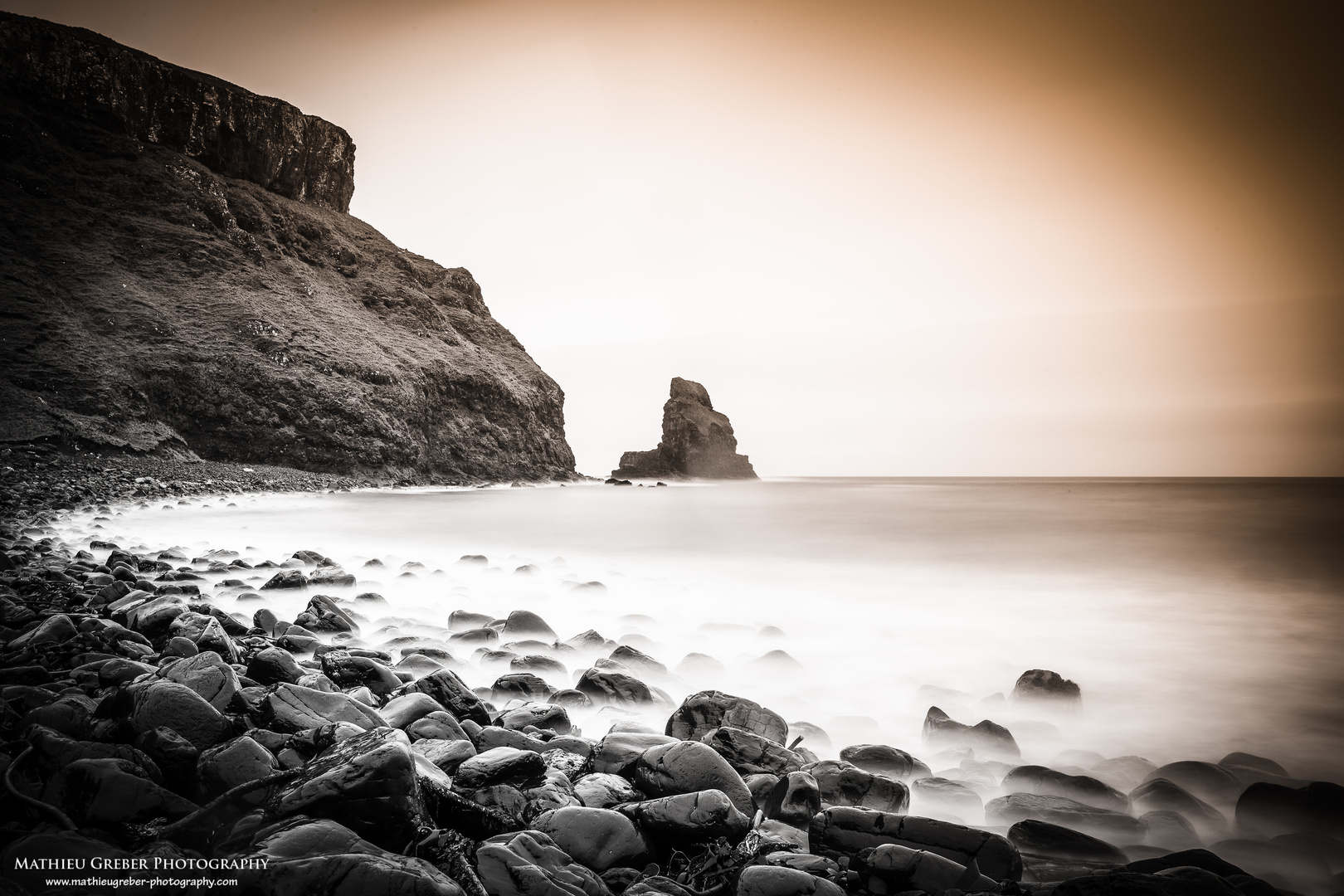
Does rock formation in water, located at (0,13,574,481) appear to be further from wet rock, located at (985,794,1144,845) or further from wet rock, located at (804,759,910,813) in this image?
wet rock, located at (985,794,1144,845)

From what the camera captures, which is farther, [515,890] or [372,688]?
[372,688]

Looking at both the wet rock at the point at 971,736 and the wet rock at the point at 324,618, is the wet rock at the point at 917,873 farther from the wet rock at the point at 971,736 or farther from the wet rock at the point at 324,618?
the wet rock at the point at 324,618

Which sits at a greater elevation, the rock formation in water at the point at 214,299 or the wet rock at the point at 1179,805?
the rock formation in water at the point at 214,299

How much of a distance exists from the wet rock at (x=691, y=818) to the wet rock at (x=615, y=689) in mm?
1507

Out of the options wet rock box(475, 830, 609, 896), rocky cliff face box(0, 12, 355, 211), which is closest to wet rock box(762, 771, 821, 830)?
wet rock box(475, 830, 609, 896)

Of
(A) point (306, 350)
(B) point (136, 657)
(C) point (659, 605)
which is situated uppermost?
(A) point (306, 350)

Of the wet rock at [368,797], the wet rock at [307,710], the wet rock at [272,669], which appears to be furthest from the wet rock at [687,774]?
the wet rock at [272,669]

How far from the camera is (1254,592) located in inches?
313

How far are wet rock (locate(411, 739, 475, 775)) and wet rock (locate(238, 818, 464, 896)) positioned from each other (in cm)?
65

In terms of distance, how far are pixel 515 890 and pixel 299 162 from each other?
64423mm

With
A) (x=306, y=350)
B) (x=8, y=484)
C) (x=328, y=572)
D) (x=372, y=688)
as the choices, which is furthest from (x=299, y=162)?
(x=372, y=688)

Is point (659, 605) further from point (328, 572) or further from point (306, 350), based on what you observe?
point (306, 350)

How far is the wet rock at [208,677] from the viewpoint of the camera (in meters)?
2.41

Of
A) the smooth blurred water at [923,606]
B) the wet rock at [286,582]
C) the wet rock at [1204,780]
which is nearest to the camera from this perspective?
the wet rock at [1204,780]
